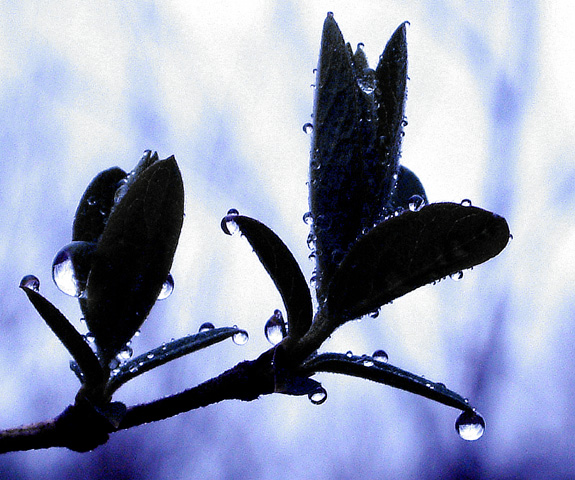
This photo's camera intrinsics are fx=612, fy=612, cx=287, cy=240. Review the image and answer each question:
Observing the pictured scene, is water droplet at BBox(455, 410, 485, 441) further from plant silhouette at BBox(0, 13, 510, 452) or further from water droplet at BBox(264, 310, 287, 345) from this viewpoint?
water droplet at BBox(264, 310, 287, 345)

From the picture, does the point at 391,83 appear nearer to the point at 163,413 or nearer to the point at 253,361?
the point at 253,361

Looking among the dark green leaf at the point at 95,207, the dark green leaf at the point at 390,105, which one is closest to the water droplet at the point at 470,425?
the dark green leaf at the point at 390,105

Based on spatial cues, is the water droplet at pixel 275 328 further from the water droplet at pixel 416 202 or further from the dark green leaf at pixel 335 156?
the water droplet at pixel 416 202

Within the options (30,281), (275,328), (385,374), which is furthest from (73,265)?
(385,374)

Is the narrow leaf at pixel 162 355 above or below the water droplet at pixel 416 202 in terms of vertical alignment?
below

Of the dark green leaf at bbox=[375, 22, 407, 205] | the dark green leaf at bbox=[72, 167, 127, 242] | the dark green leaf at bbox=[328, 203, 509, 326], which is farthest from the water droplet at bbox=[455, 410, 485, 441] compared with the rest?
the dark green leaf at bbox=[72, 167, 127, 242]

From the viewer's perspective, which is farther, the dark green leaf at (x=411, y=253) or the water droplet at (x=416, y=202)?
the water droplet at (x=416, y=202)

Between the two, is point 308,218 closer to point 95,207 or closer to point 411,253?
point 411,253

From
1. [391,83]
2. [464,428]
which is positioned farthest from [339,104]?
[464,428]
